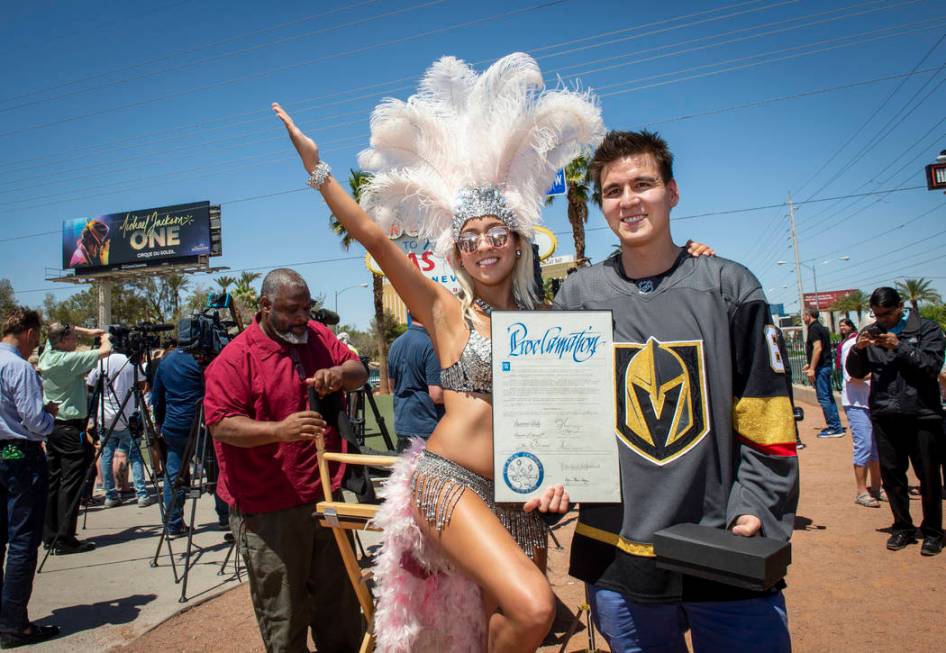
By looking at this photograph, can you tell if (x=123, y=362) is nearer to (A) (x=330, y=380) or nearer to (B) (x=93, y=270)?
(A) (x=330, y=380)

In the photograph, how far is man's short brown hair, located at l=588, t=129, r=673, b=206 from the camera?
1.99 metres

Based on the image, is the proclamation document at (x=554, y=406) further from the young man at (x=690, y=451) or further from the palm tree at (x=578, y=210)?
the palm tree at (x=578, y=210)

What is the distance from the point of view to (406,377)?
462 cm

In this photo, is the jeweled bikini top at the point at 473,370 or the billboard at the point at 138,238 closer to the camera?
the jeweled bikini top at the point at 473,370

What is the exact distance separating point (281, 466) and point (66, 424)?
4227 millimetres

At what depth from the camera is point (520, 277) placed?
7.88ft

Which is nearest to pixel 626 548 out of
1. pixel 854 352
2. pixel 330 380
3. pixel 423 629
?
pixel 423 629

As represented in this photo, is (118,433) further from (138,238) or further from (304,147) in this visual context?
(138,238)

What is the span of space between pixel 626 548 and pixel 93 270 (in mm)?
44453

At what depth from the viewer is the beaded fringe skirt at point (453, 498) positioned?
1955mm

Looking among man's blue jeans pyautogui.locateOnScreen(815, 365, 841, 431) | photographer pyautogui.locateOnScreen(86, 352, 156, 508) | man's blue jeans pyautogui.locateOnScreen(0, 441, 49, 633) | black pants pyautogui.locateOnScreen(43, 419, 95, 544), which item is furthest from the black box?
man's blue jeans pyautogui.locateOnScreen(815, 365, 841, 431)

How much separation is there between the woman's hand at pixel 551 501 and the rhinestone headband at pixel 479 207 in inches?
40.6

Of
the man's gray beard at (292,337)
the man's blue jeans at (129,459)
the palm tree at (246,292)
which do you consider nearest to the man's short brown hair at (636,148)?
the man's gray beard at (292,337)

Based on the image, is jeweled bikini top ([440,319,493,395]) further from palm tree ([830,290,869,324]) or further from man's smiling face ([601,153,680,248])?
palm tree ([830,290,869,324])
